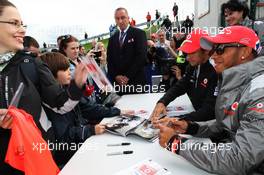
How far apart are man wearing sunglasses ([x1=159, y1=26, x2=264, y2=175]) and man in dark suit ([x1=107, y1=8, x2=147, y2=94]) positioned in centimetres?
177

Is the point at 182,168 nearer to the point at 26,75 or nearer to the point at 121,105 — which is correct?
the point at 26,75

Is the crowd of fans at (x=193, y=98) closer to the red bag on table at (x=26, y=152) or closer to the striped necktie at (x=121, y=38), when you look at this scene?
the red bag on table at (x=26, y=152)

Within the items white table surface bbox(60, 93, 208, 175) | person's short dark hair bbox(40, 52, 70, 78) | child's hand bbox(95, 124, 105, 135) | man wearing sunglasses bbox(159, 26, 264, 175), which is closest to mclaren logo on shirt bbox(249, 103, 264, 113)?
man wearing sunglasses bbox(159, 26, 264, 175)

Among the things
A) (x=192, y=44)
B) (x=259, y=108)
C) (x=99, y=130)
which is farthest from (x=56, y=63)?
(x=259, y=108)

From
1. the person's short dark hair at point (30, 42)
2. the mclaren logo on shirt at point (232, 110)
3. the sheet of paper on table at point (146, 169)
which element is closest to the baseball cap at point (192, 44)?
the mclaren logo on shirt at point (232, 110)

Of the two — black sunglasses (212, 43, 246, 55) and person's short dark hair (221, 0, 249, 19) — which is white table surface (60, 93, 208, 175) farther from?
person's short dark hair (221, 0, 249, 19)

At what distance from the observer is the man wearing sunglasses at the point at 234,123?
3.07 feet

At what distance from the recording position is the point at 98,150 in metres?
1.40

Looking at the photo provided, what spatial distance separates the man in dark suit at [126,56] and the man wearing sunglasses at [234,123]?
1772 mm

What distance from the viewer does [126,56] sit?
327cm

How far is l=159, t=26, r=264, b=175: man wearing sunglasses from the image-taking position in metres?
0.94

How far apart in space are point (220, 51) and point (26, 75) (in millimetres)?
993

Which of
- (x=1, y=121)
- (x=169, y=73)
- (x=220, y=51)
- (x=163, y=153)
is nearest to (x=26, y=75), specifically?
(x=1, y=121)

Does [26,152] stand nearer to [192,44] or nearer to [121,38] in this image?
[192,44]
